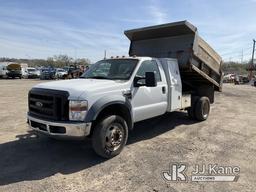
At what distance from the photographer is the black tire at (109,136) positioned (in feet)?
17.1

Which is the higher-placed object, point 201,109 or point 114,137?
point 201,109

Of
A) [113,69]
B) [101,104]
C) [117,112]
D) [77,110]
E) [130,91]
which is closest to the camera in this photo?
[77,110]

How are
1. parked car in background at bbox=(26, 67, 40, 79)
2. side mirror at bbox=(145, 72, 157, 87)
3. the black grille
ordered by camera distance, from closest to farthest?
the black grille
side mirror at bbox=(145, 72, 157, 87)
parked car in background at bbox=(26, 67, 40, 79)

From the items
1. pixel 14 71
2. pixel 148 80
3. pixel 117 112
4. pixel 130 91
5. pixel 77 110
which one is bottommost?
pixel 117 112

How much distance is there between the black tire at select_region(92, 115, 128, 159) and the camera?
521cm

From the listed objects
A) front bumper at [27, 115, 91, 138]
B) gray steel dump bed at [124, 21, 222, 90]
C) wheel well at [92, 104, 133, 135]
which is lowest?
front bumper at [27, 115, 91, 138]

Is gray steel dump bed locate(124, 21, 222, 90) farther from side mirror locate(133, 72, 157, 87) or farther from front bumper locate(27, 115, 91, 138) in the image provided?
front bumper locate(27, 115, 91, 138)

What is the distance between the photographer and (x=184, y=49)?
27.3 feet

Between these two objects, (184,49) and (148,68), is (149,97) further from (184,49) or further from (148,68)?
(184,49)

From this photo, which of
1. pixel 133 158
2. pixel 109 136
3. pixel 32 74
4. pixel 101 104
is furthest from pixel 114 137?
pixel 32 74
